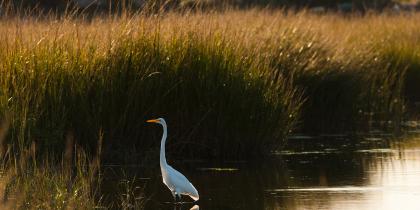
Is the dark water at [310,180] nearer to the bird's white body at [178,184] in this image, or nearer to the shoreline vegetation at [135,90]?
the bird's white body at [178,184]

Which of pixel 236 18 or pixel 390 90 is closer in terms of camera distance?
pixel 236 18

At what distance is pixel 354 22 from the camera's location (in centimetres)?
2533

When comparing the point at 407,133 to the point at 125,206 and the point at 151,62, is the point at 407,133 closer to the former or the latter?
the point at 151,62

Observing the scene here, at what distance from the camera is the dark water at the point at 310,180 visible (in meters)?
11.0

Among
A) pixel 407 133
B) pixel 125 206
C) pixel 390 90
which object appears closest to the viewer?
pixel 125 206

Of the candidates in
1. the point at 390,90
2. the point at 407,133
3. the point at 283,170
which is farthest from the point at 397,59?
the point at 283,170

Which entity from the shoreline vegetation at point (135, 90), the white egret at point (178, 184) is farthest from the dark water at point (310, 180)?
the shoreline vegetation at point (135, 90)

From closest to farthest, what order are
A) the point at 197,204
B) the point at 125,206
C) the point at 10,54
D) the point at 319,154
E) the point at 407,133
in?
the point at 125,206 < the point at 197,204 < the point at 10,54 < the point at 319,154 < the point at 407,133

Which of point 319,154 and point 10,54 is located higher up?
point 10,54

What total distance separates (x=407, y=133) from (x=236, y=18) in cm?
314

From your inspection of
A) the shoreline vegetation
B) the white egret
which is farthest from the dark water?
the shoreline vegetation

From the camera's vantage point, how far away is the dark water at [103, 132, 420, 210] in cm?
1100

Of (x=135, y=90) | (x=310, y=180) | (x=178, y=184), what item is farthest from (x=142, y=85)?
(x=178, y=184)

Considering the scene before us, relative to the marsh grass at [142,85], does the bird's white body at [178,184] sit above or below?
below
